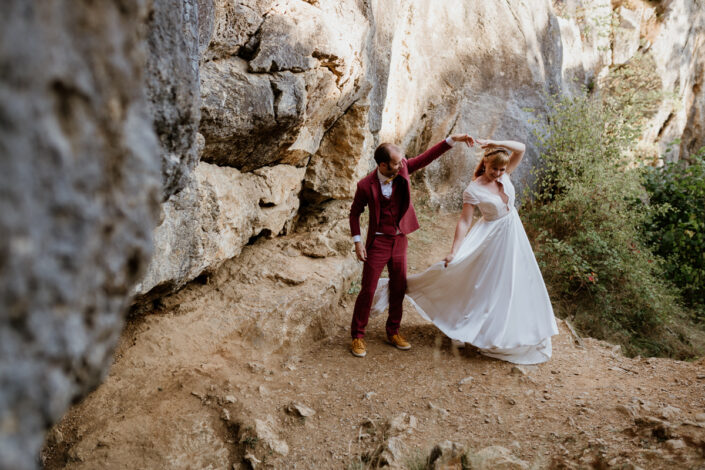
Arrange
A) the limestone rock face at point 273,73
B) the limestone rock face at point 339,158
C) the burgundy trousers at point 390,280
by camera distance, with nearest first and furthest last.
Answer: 1. the limestone rock face at point 273,73
2. the burgundy trousers at point 390,280
3. the limestone rock face at point 339,158

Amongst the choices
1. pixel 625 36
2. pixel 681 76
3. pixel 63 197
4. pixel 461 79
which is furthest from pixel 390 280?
pixel 681 76

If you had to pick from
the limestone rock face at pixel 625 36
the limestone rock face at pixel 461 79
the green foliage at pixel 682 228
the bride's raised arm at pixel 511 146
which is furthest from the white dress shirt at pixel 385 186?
the limestone rock face at pixel 625 36

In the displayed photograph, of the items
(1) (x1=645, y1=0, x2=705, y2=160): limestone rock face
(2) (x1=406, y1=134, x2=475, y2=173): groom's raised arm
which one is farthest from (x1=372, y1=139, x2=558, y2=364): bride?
(1) (x1=645, y1=0, x2=705, y2=160): limestone rock face

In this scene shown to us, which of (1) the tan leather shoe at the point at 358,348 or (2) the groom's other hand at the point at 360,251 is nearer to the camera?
→ (2) the groom's other hand at the point at 360,251

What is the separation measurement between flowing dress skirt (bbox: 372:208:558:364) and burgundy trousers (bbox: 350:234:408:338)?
0.46 m

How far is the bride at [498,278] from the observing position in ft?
13.4

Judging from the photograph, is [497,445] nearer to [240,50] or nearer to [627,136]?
[240,50]

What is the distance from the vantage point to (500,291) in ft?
13.6

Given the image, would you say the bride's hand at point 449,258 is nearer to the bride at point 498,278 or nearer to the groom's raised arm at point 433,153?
the bride at point 498,278

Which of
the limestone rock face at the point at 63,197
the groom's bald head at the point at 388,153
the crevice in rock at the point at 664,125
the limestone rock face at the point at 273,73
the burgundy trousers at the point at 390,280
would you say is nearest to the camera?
the limestone rock face at the point at 63,197

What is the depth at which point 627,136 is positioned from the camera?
830 cm

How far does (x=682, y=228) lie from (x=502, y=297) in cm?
607

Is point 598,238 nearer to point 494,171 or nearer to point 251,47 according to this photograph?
point 494,171

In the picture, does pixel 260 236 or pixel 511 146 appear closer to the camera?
pixel 511 146
